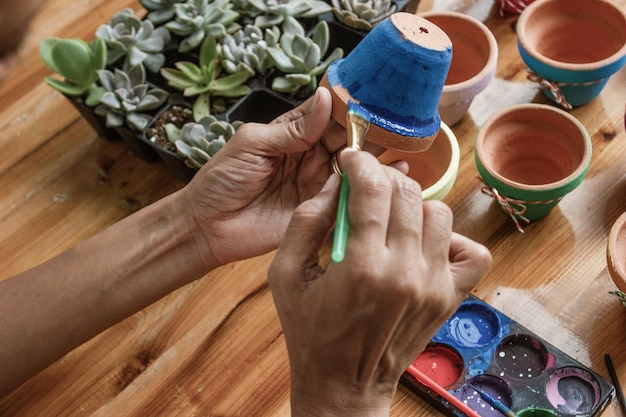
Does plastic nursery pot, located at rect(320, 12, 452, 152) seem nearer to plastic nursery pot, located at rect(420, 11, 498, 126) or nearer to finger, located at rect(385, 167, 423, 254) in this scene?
finger, located at rect(385, 167, 423, 254)

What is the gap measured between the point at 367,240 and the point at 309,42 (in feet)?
1.98

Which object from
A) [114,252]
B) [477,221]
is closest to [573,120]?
[477,221]

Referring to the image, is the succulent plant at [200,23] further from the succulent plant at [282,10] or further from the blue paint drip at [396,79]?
the blue paint drip at [396,79]

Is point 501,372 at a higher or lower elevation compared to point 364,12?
lower

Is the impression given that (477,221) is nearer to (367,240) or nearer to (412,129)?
(412,129)

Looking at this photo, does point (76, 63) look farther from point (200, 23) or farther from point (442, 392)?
point (442, 392)

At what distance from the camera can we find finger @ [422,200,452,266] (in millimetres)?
664

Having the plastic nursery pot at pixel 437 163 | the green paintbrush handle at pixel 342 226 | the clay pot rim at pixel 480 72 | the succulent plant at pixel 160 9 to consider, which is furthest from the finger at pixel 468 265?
the succulent plant at pixel 160 9

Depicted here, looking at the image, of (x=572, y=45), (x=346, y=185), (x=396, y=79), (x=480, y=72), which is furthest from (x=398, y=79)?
(x=572, y=45)

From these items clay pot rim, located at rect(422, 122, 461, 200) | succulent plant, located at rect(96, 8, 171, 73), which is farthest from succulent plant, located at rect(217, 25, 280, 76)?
clay pot rim, located at rect(422, 122, 461, 200)

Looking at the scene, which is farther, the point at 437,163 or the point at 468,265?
the point at 437,163

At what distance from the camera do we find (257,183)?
967 mm

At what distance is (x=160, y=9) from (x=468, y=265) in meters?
0.84

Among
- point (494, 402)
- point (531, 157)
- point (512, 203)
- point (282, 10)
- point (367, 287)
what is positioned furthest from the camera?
point (282, 10)
